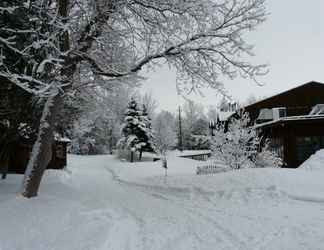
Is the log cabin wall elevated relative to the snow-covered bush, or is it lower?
elevated

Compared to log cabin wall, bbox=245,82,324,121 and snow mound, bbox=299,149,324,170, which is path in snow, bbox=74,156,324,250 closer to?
Result: snow mound, bbox=299,149,324,170

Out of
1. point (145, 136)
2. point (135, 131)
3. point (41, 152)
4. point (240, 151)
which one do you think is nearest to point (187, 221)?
point (41, 152)

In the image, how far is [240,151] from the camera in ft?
58.4

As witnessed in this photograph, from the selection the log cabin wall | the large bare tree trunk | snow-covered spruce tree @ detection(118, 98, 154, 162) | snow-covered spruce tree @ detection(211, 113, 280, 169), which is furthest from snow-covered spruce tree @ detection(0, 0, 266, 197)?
snow-covered spruce tree @ detection(118, 98, 154, 162)

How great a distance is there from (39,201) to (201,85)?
231 inches

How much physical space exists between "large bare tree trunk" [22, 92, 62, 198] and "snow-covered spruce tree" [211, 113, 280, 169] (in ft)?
39.6

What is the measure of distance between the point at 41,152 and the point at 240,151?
12.5m

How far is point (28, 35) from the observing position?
6582 mm

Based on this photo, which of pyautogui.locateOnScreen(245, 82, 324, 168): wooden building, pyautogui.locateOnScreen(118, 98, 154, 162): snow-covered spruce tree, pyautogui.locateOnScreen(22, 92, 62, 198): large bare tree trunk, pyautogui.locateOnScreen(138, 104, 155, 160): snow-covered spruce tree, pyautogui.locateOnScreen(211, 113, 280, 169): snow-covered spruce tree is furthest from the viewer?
pyautogui.locateOnScreen(138, 104, 155, 160): snow-covered spruce tree

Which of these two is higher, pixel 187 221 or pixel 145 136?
pixel 145 136

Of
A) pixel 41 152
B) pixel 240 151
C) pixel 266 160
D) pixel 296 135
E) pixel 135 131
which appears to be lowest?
pixel 266 160

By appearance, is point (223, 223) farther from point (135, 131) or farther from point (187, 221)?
point (135, 131)

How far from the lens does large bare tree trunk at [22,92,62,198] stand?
312 inches

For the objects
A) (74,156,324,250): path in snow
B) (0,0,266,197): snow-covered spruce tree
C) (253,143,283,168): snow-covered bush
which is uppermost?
(0,0,266,197): snow-covered spruce tree
